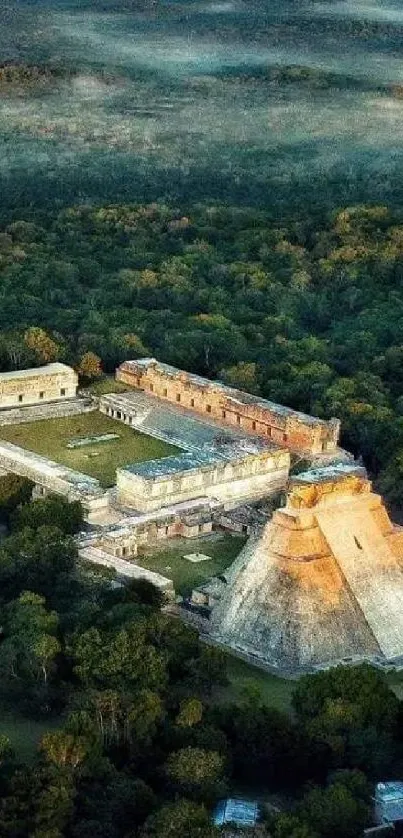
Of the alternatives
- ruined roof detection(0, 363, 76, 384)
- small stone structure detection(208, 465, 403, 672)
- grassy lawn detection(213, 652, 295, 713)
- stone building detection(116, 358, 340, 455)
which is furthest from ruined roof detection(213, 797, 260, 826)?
ruined roof detection(0, 363, 76, 384)

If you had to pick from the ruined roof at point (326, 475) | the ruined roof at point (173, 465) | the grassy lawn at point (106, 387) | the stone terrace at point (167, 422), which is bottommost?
the grassy lawn at point (106, 387)

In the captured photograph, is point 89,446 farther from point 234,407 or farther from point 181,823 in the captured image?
point 181,823

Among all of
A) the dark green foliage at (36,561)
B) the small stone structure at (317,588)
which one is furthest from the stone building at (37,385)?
the small stone structure at (317,588)

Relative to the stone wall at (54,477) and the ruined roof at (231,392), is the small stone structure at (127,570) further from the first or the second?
the ruined roof at (231,392)

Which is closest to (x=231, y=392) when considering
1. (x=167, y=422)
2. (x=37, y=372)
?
(x=167, y=422)

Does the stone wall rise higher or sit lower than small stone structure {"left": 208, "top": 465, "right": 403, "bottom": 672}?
lower

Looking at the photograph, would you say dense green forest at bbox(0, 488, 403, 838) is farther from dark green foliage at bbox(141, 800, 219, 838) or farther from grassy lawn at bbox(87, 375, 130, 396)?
grassy lawn at bbox(87, 375, 130, 396)
